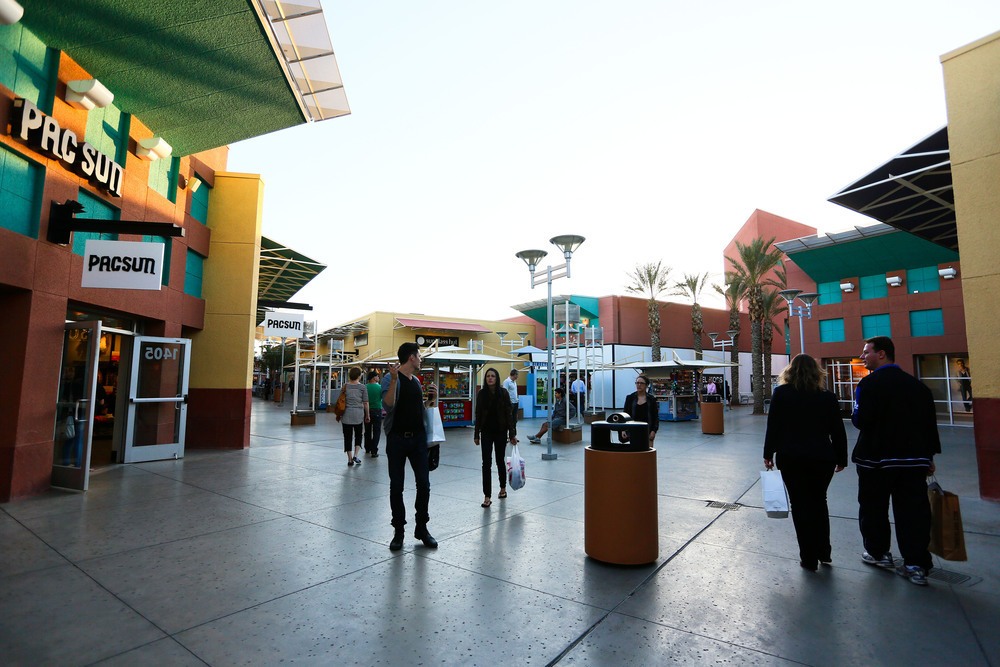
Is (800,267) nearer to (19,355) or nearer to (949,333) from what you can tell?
(949,333)

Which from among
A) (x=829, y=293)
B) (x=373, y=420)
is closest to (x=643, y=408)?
(x=373, y=420)

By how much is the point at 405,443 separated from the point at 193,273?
8.61 meters

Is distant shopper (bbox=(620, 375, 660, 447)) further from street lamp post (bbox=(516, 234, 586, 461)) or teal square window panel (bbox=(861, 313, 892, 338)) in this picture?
teal square window panel (bbox=(861, 313, 892, 338))

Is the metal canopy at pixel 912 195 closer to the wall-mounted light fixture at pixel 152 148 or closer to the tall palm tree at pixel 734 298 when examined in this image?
the wall-mounted light fixture at pixel 152 148

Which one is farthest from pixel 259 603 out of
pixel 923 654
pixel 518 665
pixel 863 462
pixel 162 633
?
pixel 863 462

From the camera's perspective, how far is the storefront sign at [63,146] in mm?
5926

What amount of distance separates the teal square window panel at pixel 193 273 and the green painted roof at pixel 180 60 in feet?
8.11

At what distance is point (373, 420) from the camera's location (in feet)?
35.7

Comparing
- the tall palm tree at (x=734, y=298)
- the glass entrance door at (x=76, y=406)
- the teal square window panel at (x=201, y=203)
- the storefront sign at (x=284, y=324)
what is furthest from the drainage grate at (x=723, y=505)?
the tall palm tree at (x=734, y=298)

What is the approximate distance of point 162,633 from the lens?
10.0 feet

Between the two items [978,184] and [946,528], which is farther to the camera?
[978,184]

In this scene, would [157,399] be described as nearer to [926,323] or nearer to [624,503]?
[624,503]

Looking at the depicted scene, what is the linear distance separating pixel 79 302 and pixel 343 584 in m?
6.54

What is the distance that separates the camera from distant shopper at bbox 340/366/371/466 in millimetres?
9461
